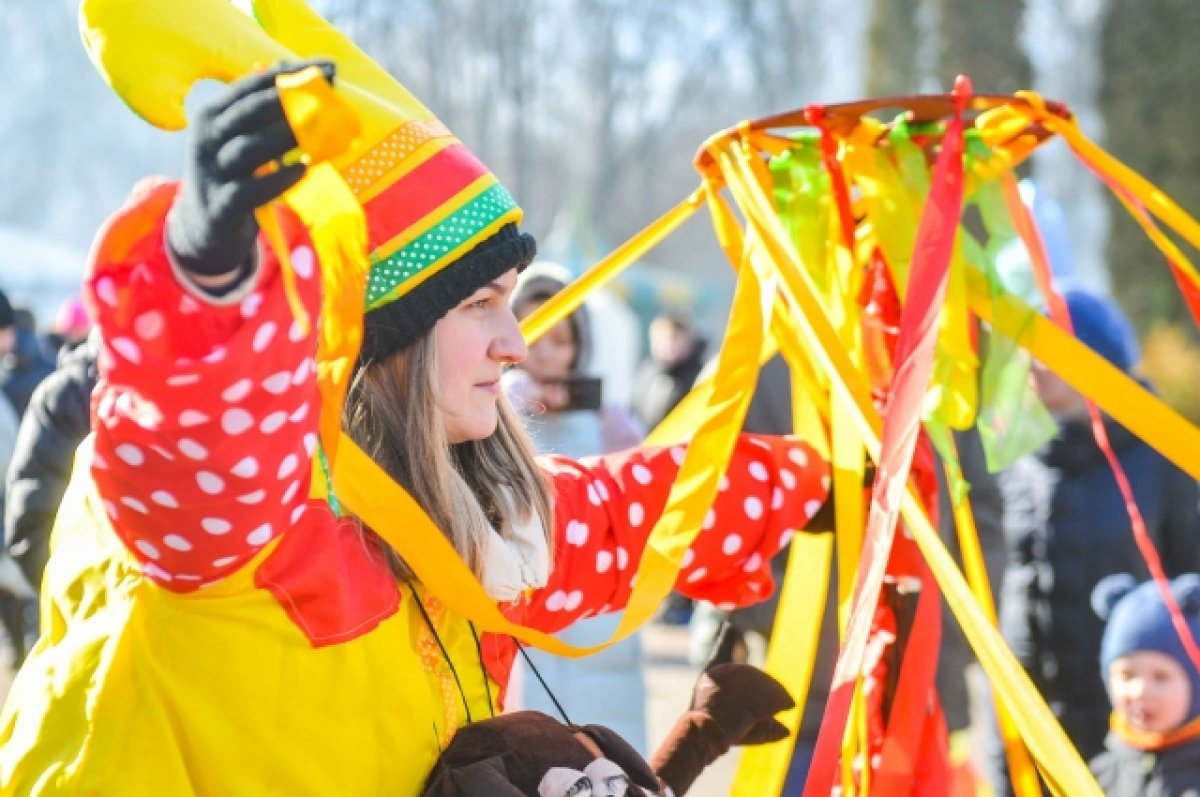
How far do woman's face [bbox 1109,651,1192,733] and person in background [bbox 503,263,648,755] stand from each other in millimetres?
1091

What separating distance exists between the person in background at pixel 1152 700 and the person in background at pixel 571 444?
107 cm

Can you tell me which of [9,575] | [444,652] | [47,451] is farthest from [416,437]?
[9,575]

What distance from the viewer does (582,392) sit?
3.86 meters

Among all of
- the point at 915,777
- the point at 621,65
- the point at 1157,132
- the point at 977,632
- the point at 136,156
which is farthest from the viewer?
the point at 136,156

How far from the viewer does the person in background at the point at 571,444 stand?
3.53 m

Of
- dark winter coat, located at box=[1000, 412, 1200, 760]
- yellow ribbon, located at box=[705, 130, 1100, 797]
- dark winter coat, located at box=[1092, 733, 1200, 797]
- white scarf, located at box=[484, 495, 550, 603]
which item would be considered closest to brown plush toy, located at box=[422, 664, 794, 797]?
white scarf, located at box=[484, 495, 550, 603]

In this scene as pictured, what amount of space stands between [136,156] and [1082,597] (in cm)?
4506

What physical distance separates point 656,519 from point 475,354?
43 centimetres

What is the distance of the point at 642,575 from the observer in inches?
77.2

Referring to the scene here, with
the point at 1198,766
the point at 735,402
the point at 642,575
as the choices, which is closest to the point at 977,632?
the point at 642,575

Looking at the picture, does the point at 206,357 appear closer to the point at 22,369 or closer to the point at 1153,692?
the point at 1153,692

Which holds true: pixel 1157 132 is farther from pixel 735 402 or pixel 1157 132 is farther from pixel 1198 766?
pixel 735 402

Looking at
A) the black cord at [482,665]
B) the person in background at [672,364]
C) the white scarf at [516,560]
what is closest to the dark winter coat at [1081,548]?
the white scarf at [516,560]

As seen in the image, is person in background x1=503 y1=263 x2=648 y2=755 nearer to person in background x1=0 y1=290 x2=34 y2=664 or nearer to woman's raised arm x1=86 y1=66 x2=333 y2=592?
woman's raised arm x1=86 y1=66 x2=333 y2=592
